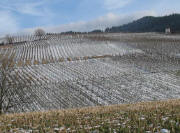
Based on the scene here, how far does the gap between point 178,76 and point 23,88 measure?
25.1 metres

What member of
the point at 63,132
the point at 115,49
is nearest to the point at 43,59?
the point at 115,49

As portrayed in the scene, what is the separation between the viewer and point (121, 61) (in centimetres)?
5228

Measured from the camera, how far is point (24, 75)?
42.5m

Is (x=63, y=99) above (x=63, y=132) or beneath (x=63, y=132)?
beneath

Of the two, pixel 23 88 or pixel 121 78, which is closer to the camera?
pixel 23 88

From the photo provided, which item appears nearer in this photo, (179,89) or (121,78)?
(179,89)

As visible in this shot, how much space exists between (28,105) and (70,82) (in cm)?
1065

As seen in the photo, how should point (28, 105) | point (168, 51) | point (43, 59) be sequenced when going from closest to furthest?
point (28, 105)
point (43, 59)
point (168, 51)

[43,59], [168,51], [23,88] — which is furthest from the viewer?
[168,51]

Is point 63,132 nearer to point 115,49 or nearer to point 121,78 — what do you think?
point 121,78

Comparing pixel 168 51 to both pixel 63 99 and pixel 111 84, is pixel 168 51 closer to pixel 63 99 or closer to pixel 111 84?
pixel 111 84

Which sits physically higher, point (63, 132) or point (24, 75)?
point (63, 132)

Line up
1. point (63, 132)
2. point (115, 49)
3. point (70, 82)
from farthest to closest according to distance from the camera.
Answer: point (115, 49), point (70, 82), point (63, 132)

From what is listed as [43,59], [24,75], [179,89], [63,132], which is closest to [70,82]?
[24,75]
